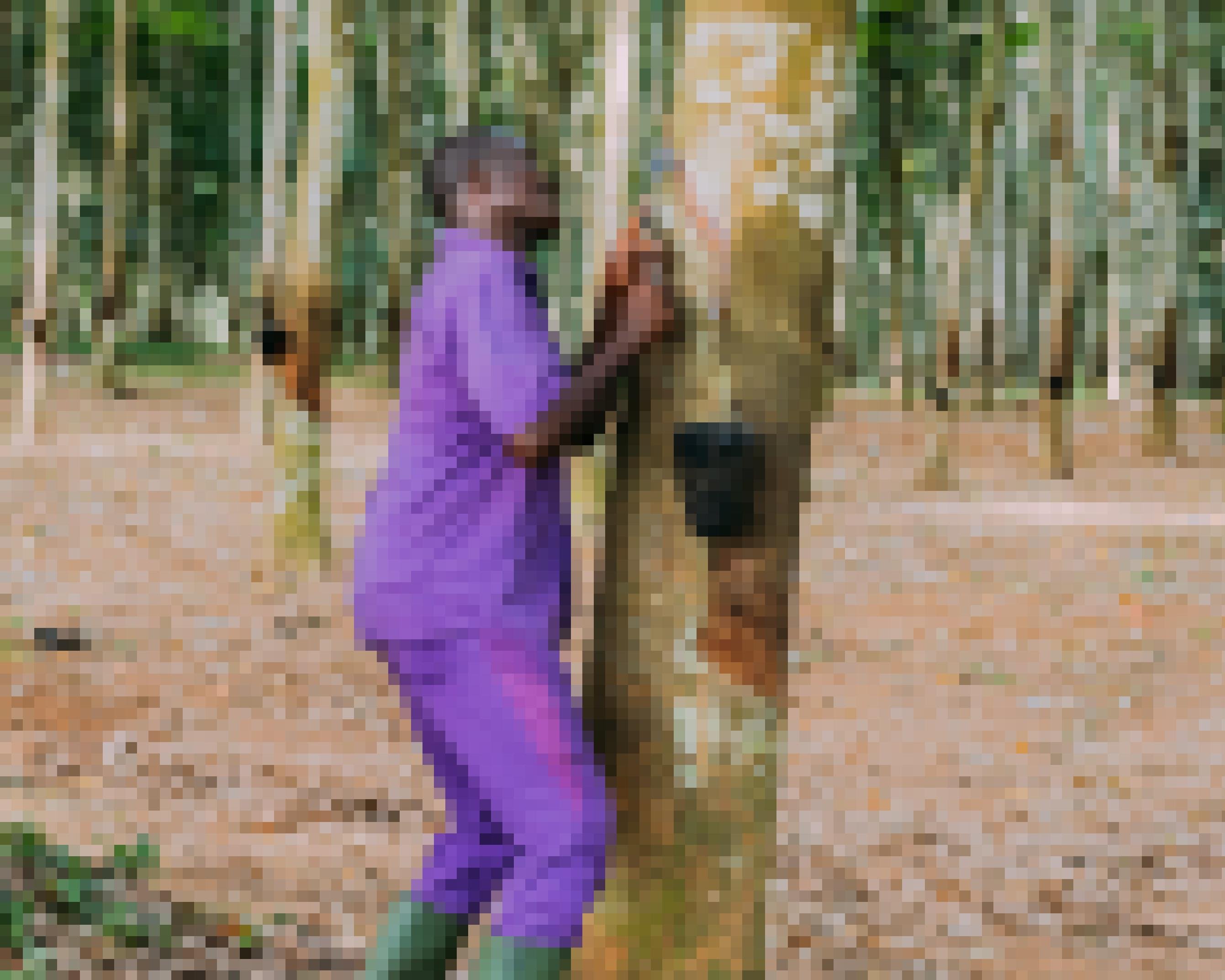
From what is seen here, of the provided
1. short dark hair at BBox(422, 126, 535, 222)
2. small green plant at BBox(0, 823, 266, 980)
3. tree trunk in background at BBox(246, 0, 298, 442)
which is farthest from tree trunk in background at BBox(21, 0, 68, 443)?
short dark hair at BBox(422, 126, 535, 222)

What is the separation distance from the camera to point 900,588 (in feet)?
49.4

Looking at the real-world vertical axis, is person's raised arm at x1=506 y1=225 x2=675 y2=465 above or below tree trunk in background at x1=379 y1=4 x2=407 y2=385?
below

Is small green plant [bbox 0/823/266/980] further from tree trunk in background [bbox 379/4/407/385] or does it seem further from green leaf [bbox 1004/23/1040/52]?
green leaf [bbox 1004/23/1040/52]

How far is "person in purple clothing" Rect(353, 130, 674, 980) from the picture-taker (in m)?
3.34

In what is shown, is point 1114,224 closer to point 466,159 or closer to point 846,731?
point 846,731

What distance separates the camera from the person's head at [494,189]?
140 inches

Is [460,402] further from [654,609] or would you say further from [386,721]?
[386,721]

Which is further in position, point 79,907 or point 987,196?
point 987,196

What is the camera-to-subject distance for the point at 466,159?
3615 mm

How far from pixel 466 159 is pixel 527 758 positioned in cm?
119

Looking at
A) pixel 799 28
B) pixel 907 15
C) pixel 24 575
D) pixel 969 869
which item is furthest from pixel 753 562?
pixel 907 15

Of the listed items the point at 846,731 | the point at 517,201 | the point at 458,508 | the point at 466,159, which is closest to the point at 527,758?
the point at 458,508

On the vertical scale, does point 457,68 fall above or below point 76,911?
above

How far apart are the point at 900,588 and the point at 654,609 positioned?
11893 mm
